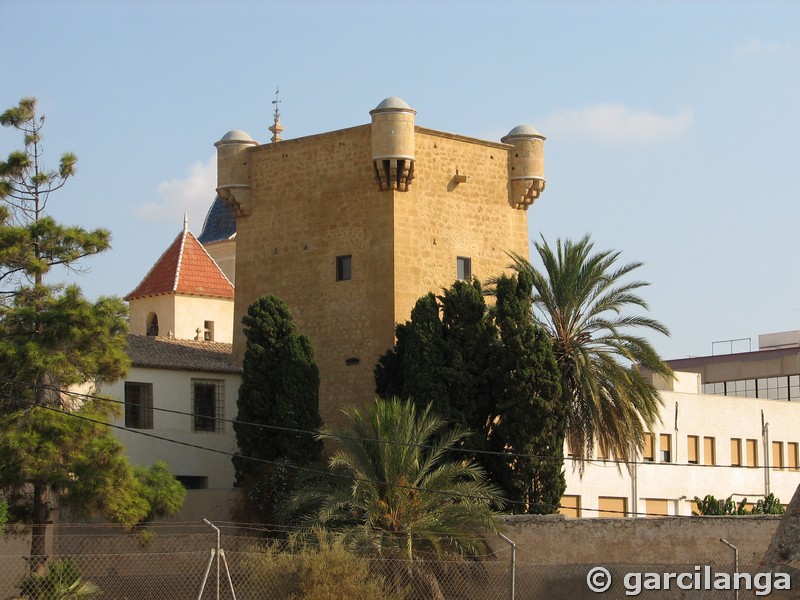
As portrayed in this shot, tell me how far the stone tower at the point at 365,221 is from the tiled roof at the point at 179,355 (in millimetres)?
801

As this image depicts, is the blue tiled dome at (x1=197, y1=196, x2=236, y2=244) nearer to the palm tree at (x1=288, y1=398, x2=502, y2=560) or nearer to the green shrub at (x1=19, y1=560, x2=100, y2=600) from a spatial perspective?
the palm tree at (x1=288, y1=398, x2=502, y2=560)

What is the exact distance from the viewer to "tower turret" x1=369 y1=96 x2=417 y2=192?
→ 113ft

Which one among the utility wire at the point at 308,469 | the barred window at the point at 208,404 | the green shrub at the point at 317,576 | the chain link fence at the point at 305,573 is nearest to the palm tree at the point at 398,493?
the utility wire at the point at 308,469

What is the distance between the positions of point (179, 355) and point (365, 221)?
19.6ft

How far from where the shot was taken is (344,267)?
35844mm

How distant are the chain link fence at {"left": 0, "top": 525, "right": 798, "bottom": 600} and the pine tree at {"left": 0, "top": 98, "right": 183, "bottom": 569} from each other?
3.45 feet

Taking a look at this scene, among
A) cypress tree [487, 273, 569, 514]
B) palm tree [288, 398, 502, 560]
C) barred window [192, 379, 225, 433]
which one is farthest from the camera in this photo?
barred window [192, 379, 225, 433]

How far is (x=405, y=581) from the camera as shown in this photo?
25203 millimetres

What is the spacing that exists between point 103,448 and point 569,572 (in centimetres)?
925

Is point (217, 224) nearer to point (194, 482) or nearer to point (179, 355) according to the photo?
point (179, 355)

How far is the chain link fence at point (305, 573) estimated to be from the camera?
21359mm

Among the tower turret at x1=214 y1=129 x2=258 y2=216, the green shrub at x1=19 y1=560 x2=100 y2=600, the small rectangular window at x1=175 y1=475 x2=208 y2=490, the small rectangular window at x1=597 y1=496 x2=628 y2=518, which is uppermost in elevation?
the tower turret at x1=214 y1=129 x2=258 y2=216

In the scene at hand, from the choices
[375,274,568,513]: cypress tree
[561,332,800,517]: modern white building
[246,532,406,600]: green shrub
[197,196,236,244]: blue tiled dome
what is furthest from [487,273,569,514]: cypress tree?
[197,196,236,244]: blue tiled dome

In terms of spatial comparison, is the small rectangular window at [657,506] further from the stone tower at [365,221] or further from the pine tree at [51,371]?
the pine tree at [51,371]
